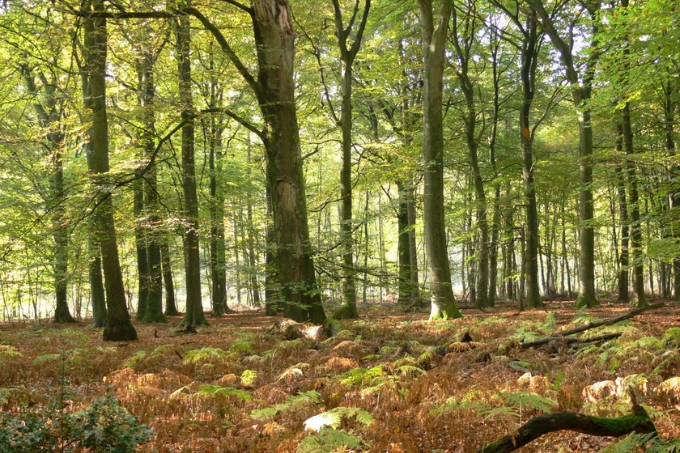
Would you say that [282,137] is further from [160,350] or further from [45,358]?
[45,358]

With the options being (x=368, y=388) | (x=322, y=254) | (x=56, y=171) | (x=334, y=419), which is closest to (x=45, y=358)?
(x=322, y=254)

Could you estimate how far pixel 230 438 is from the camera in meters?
4.37

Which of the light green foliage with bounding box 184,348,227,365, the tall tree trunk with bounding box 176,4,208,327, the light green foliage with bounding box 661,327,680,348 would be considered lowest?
the light green foliage with bounding box 184,348,227,365

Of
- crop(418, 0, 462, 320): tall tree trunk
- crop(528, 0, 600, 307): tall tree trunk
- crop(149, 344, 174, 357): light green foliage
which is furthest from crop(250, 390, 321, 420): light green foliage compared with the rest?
crop(528, 0, 600, 307): tall tree trunk

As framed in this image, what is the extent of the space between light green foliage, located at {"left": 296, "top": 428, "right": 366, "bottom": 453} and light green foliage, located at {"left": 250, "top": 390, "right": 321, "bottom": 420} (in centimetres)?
100

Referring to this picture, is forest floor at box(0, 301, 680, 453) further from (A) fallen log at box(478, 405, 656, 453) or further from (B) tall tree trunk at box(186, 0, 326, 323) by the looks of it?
(B) tall tree trunk at box(186, 0, 326, 323)

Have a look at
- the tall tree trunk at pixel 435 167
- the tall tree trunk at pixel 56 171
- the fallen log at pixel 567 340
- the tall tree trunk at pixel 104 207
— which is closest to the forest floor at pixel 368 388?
the fallen log at pixel 567 340

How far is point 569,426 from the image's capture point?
9.00 ft

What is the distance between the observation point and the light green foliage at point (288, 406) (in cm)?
466

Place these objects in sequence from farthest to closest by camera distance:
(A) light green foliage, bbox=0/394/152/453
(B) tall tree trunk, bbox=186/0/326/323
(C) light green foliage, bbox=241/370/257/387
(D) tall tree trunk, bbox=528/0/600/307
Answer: (D) tall tree trunk, bbox=528/0/600/307 → (B) tall tree trunk, bbox=186/0/326/323 → (C) light green foliage, bbox=241/370/257/387 → (A) light green foliage, bbox=0/394/152/453

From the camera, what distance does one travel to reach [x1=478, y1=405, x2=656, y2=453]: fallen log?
2703 mm

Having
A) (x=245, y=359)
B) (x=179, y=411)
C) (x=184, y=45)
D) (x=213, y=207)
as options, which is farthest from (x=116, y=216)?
(x=179, y=411)

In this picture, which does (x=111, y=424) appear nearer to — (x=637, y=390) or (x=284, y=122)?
(x=637, y=390)

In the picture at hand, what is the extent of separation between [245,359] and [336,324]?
264 centimetres
